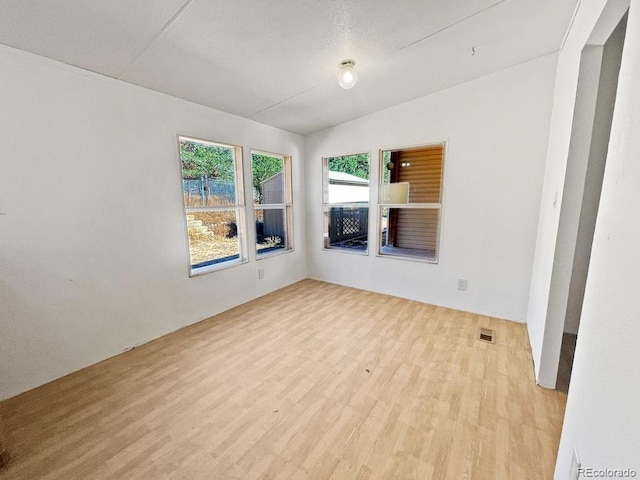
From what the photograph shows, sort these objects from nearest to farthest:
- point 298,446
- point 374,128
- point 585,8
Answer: point 298,446 < point 585,8 < point 374,128

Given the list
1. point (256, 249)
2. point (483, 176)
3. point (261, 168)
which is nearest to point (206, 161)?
point (261, 168)

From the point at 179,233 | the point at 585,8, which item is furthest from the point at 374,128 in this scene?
the point at 179,233

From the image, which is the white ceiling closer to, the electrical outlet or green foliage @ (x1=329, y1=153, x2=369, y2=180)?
green foliage @ (x1=329, y1=153, x2=369, y2=180)

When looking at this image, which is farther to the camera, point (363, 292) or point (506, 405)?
point (363, 292)

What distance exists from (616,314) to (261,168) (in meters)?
3.54

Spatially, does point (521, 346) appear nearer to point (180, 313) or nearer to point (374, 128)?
point (374, 128)

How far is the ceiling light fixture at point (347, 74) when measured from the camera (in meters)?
2.12

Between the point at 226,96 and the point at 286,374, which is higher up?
the point at 226,96

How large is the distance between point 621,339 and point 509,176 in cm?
245

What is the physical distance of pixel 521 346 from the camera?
2391mm

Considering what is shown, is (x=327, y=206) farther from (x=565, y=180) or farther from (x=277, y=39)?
(x=565, y=180)

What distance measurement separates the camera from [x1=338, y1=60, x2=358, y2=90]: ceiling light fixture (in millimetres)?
2119

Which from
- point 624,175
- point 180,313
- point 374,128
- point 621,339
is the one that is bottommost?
point 180,313

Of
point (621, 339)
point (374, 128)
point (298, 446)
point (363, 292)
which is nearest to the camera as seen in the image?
point (621, 339)
